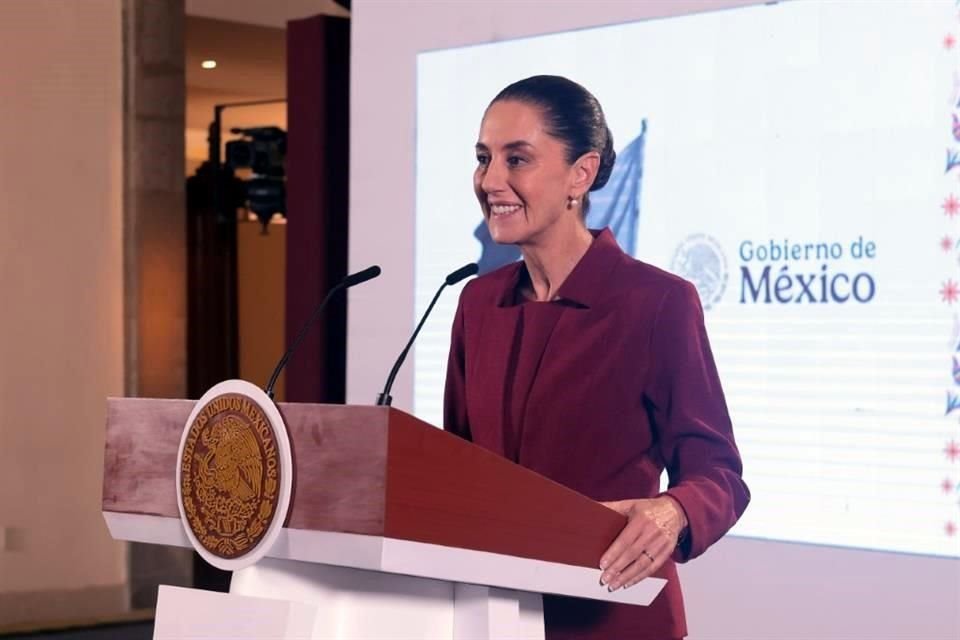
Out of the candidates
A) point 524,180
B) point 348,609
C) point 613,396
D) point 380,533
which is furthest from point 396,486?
point 524,180

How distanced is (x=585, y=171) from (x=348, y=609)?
2.89 feet

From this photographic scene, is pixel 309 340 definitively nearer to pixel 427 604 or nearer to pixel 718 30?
pixel 718 30

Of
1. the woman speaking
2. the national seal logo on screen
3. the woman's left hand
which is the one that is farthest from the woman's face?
the national seal logo on screen

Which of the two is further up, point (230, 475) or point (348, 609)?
point (230, 475)

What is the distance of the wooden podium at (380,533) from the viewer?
4.35ft

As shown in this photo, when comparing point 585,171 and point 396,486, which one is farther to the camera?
point 585,171

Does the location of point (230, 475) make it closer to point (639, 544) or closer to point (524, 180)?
point (639, 544)

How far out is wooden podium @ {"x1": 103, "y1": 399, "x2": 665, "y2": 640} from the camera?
1.33 meters

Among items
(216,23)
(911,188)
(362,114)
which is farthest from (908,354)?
(216,23)

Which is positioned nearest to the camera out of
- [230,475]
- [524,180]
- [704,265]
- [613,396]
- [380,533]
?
[380,533]

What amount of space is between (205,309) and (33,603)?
149 inches

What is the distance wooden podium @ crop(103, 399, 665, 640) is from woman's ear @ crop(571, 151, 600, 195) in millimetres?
679

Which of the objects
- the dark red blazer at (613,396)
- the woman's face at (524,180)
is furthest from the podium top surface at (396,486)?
the woman's face at (524,180)

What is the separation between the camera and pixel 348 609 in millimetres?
1472
